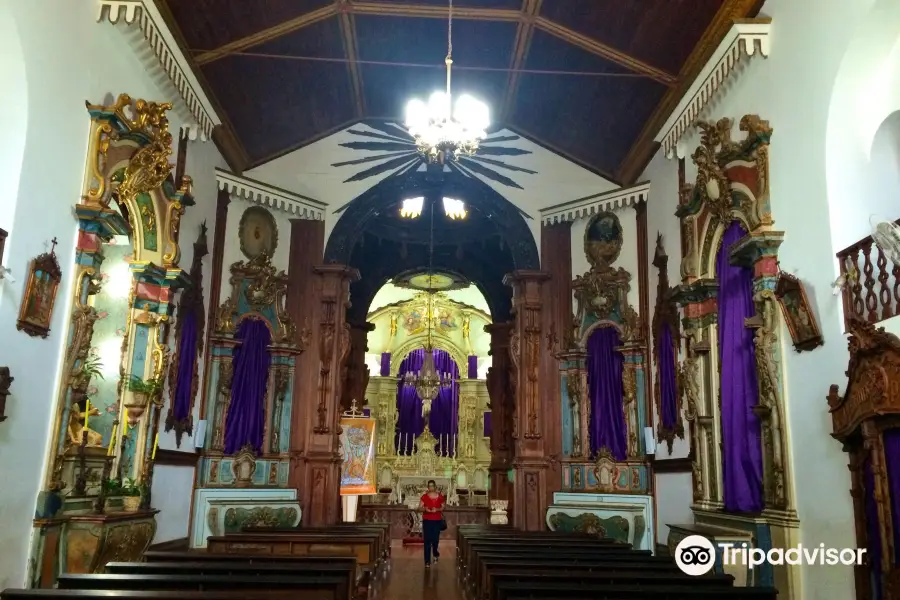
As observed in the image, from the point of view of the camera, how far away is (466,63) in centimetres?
1194

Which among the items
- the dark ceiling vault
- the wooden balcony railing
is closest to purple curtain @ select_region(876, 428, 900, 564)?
the wooden balcony railing

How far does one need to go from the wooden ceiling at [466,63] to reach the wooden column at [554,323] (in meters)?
1.53

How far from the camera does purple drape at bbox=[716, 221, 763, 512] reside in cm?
815

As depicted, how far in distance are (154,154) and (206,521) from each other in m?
5.80

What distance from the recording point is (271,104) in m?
12.1

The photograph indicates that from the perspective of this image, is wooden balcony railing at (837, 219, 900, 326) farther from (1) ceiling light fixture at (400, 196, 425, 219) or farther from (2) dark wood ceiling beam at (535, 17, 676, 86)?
(1) ceiling light fixture at (400, 196, 425, 219)

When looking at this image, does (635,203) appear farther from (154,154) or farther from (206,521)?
(206,521)

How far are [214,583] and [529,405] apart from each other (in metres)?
8.15

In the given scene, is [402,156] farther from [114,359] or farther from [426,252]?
[114,359]

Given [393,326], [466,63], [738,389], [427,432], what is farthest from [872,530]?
[393,326]

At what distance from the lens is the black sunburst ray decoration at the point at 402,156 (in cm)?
1396

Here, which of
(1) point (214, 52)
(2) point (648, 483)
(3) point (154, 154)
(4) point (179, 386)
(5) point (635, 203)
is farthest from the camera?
(5) point (635, 203)

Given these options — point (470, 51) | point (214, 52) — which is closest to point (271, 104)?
point (214, 52)

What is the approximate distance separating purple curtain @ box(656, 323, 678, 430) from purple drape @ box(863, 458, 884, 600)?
476 cm
